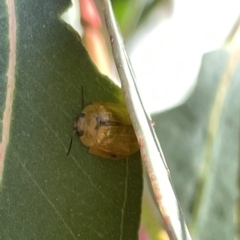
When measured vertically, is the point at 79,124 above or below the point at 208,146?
above

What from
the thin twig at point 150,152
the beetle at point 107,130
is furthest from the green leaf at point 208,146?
the thin twig at point 150,152

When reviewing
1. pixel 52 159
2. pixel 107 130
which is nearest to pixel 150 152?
pixel 52 159

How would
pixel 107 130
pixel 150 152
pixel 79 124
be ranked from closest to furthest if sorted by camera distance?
1. pixel 150 152
2. pixel 79 124
3. pixel 107 130

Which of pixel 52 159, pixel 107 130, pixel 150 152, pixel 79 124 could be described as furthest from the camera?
pixel 107 130

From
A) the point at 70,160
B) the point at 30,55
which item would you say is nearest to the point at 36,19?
the point at 30,55

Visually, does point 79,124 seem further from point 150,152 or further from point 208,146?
point 150,152

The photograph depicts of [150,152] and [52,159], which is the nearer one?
[150,152]

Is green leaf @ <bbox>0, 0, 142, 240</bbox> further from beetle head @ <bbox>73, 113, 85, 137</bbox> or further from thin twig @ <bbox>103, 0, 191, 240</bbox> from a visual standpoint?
thin twig @ <bbox>103, 0, 191, 240</bbox>

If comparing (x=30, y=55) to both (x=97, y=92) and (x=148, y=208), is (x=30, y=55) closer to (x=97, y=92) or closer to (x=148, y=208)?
(x=97, y=92)
